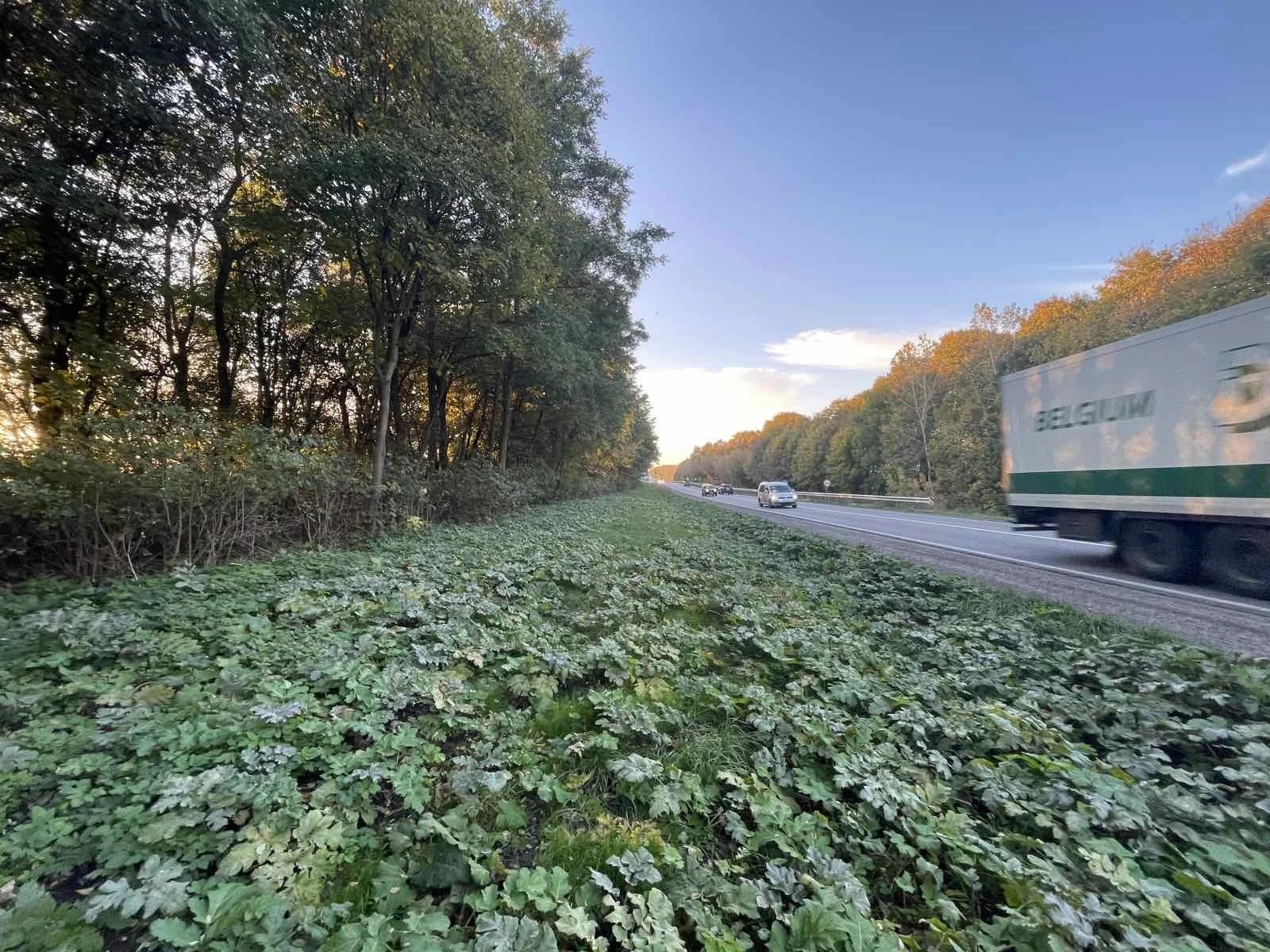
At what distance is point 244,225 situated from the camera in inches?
364

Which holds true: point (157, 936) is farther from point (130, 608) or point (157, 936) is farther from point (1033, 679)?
point (1033, 679)

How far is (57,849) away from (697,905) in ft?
8.13

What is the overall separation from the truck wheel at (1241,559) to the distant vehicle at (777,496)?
21.1 metres

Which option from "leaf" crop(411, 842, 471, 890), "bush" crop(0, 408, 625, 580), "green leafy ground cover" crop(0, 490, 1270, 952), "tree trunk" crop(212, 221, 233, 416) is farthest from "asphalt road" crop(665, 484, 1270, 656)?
"tree trunk" crop(212, 221, 233, 416)

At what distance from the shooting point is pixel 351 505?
8758 mm

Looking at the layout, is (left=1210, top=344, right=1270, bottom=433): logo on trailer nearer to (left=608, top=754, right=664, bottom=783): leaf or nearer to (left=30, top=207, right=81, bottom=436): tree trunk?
(left=608, top=754, right=664, bottom=783): leaf

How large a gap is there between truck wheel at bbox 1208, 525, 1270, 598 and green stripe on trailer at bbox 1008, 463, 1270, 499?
0.59 meters

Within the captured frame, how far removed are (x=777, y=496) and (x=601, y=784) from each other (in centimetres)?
2743

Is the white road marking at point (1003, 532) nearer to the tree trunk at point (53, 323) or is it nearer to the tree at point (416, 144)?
the tree at point (416, 144)

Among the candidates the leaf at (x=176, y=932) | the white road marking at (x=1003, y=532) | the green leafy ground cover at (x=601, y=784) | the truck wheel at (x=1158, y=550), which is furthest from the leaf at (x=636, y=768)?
the white road marking at (x=1003, y=532)

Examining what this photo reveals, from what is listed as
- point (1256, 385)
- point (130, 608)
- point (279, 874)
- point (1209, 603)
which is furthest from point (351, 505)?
point (1256, 385)

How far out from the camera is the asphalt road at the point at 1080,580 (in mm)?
5418

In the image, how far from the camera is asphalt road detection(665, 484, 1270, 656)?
17.8 ft

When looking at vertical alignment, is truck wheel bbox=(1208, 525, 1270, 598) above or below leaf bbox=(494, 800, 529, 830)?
above
